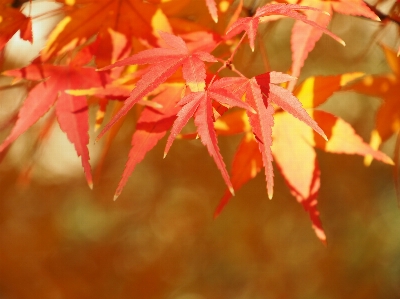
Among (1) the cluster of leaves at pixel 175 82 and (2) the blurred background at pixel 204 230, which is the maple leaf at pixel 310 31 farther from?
(2) the blurred background at pixel 204 230

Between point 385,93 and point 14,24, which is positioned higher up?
point 14,24

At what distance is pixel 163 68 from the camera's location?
0.38m

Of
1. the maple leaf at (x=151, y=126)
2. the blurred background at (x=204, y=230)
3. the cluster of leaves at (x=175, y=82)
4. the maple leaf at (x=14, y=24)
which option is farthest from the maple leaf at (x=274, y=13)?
the blurred background at (x=204, y=230)

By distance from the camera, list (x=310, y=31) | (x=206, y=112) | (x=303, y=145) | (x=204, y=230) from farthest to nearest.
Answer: (x=204, y=230) < (x=303, y=145) < (x=310, y=31) < (x=206, y=112)

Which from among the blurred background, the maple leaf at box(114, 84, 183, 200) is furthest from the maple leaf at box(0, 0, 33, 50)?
the blurred background

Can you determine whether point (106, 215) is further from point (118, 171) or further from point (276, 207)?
point (276, 207)

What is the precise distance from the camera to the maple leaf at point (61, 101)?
0.46 metres

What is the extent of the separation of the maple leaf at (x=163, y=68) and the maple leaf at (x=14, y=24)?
7.2 inches

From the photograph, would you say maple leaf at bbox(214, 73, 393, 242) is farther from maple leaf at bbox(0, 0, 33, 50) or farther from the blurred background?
the blurred background

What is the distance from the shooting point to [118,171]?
9.97ft

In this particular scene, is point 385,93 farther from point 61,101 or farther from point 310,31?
point 61,101

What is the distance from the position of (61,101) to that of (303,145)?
13.8 inches

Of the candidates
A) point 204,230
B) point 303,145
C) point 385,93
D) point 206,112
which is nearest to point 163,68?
point 206,112

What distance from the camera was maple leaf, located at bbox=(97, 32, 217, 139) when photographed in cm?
35
